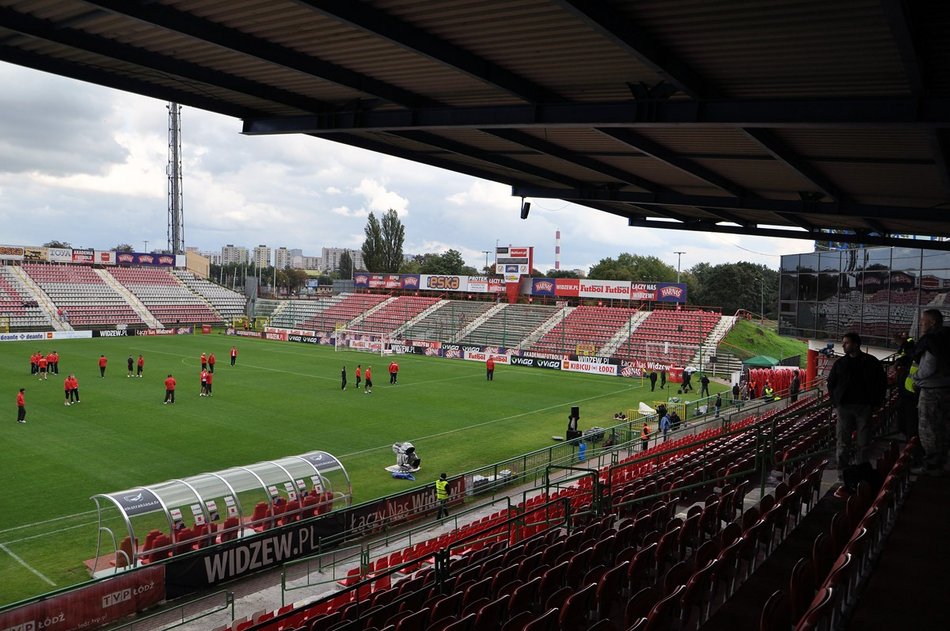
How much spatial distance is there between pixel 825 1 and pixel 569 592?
20.1 ft

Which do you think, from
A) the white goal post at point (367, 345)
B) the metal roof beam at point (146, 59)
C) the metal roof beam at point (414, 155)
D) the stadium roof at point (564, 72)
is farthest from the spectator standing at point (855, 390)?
the white goal post at point (367, 345)

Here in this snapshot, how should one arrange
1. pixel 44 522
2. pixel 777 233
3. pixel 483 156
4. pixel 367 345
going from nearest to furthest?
pixel 483 156
pixel 44 522
pixel 777 233
pixel 367 345

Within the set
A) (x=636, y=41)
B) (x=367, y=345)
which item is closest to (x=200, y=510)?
(x=636, y=41)

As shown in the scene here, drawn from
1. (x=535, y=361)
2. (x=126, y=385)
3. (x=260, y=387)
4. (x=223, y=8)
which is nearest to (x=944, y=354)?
(x=223, y=8)

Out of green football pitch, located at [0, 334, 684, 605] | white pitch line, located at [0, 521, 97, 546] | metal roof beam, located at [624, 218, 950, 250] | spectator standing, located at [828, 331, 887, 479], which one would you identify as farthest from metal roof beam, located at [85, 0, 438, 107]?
metal roof beam, located at [624, 218, 950, 250]

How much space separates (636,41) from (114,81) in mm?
7889

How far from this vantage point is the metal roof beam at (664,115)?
8398 mm

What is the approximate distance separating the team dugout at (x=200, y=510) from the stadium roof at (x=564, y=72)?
23.1ft

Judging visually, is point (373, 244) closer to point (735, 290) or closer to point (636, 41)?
point (735, 290)

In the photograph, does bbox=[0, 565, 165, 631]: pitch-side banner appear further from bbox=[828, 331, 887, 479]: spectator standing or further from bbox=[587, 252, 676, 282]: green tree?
bbox=[587, 252, 676, 282]: green tree

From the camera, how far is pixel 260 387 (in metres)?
34.7

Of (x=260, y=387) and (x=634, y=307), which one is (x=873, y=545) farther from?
(x=634, y=307)

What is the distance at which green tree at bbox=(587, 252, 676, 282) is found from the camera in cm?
10538

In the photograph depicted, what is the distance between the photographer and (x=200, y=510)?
1317 centimetres
